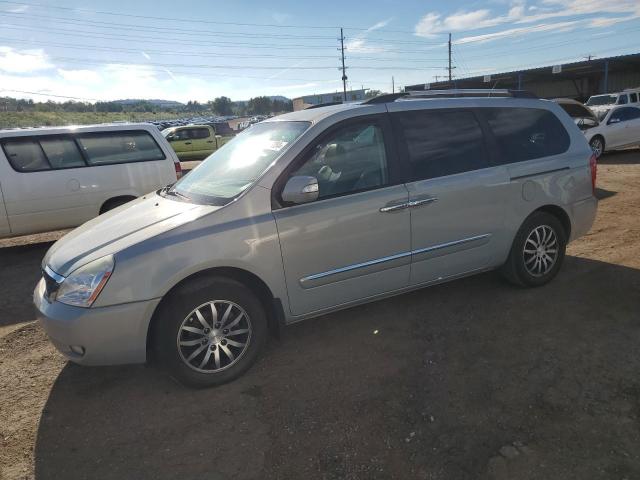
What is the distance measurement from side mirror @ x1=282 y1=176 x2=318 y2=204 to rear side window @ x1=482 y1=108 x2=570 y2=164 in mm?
1870

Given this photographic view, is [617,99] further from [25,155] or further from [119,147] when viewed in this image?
[25,155]

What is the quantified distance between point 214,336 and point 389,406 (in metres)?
1.22

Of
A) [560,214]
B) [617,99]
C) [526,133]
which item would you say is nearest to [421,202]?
[526,133]

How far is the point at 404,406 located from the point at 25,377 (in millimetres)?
2785

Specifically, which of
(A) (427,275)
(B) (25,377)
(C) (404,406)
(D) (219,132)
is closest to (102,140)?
(B) (25,377)

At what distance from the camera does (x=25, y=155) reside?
21.1 ft

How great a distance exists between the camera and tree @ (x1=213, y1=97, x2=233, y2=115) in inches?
5404

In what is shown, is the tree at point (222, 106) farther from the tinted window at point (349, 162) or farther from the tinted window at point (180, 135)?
the tinted window at point (349, 162)

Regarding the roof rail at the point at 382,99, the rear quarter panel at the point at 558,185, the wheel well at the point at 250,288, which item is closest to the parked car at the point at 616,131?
the rear quarter panel at the point at 558,185

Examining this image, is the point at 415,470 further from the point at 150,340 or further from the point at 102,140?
the point at 102,140

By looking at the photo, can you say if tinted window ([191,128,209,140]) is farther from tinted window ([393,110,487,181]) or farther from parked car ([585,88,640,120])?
tinted window ([393,110,487,181])

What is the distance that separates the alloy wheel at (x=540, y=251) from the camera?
13.7ft

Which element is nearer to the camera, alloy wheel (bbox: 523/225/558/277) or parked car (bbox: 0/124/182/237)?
alloy wheel (bbox: 523/225/558/277)

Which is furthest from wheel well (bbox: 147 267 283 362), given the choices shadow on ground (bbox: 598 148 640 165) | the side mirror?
shadow on ground (bbox: 598 148 640 165)
